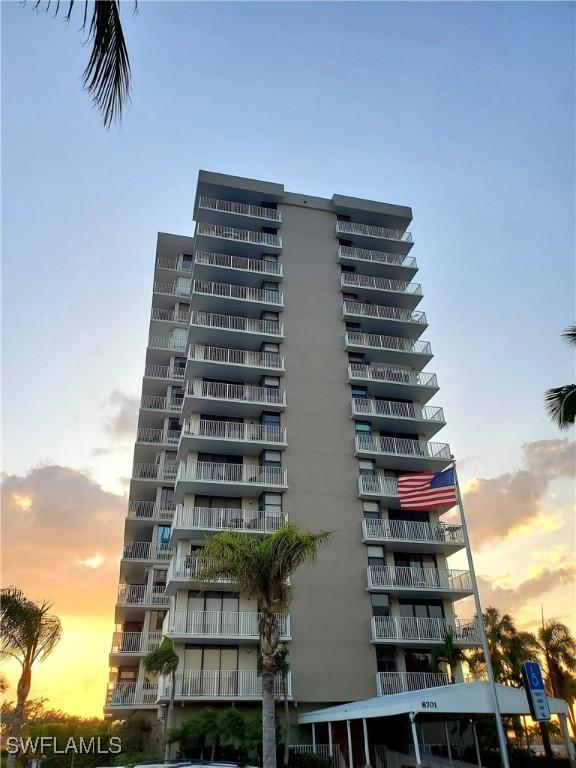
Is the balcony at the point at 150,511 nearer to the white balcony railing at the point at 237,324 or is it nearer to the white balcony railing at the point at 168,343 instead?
the white balcony railing at the point at 168,343

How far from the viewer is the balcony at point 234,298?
39.0 metres

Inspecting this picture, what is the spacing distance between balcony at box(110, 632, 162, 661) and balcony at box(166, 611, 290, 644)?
862 centimetres

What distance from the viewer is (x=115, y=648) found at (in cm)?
3706

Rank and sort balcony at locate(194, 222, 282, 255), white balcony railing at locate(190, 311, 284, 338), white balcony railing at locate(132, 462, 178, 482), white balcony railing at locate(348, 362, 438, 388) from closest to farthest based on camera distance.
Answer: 1. white balcony railing at locate(190, 311, 284, 338)
2. white balcony railing at locate(348, 362, 438, 388)
3. balcony at locate(194, 222, 282, 255)
4. white balcony railing at locate(132, 462, 178, 482)

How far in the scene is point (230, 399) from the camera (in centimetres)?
3544

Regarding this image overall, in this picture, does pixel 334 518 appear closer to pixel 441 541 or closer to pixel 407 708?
pixel 441 541

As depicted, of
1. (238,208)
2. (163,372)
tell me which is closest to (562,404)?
(238,208)

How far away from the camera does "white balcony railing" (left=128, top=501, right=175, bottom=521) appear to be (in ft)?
134

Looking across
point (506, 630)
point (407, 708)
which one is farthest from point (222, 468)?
point (506, 630)

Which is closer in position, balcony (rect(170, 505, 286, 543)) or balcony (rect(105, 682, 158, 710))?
balcony (rect(170, 505, 286, 543))

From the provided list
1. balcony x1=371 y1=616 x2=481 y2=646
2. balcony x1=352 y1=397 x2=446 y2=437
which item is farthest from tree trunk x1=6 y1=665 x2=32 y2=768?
balcony x1=352 y1=397 x2=446 y2=437

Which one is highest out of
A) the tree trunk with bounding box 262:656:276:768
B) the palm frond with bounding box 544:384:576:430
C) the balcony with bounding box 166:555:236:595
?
the palm frond with bounding box 544:384:576:430

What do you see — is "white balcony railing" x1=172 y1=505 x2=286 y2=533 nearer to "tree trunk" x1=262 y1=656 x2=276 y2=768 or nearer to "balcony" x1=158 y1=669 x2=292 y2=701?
"balcony" x1=158 y1=669 x2=292 y2=701

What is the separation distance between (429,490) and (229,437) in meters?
13.0
